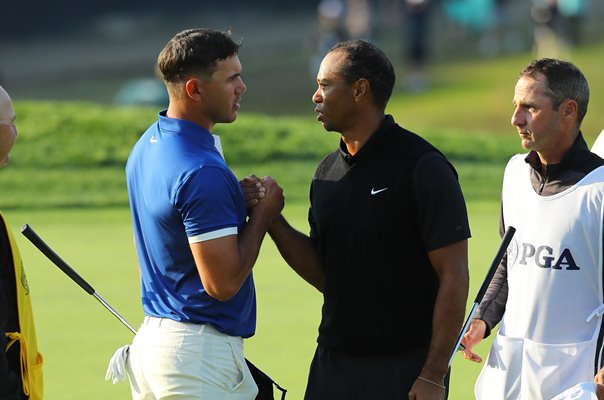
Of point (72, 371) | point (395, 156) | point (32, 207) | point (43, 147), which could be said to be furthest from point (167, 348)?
A: point (43, 147)

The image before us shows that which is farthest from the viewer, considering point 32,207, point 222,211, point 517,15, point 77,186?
point 517,15

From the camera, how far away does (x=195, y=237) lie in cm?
415

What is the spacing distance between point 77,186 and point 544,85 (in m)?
10.6

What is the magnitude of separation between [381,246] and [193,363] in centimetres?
76

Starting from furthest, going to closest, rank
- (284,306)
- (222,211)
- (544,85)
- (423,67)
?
(423,67) → (284,306) → (544,85) → (222,211)

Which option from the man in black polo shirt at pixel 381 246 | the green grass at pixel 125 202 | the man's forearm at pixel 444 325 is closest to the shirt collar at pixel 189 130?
the man in black polo shirt at pixel 381 246

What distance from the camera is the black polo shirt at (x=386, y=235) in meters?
4.20

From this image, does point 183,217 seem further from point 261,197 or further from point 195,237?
point 261,197

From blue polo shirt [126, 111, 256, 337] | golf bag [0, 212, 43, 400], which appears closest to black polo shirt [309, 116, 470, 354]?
blue polo shirt [126, 111, 256, 337]

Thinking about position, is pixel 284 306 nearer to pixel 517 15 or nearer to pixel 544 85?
pixel 544 85

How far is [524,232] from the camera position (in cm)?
455

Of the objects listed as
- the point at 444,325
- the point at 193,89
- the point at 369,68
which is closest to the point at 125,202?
the point at 193,89

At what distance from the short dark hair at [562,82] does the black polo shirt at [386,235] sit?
21.7 inches

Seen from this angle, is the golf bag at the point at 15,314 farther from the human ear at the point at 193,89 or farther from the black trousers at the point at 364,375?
the black trousers at the point at 364,375
